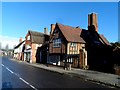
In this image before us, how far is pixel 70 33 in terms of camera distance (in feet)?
128

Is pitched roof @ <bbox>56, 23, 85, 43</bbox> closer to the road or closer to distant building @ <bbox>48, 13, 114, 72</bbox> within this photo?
distant building @ <bbox>48, 13, 114, 72</bbox>

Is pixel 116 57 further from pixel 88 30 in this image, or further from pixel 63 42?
pixel 88 30

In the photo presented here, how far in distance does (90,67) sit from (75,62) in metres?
3.11

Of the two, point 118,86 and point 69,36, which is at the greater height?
point 69,36

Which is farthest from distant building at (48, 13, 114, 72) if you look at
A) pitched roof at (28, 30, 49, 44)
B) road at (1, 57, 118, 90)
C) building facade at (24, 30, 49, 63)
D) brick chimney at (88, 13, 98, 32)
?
road at (1, 57, 118, 90)

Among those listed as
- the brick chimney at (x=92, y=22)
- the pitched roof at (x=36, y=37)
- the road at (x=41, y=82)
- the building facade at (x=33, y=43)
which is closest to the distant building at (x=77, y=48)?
the brick chimney at (x=92, y=22)

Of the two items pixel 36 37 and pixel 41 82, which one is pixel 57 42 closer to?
pixel 36 37

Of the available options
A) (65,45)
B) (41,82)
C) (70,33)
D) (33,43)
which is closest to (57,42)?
(70,33)

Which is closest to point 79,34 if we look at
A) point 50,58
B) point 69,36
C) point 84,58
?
point 69,36

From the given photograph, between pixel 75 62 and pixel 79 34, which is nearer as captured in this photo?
pixel 75 62

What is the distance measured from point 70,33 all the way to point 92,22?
26.4 feet

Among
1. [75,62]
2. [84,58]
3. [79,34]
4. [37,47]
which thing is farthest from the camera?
[37,47]

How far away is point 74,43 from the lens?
37281mm

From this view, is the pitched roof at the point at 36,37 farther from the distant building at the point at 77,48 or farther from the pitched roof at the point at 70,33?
the pitched roof at the point at 70,33
